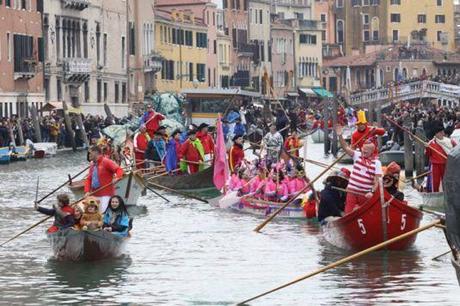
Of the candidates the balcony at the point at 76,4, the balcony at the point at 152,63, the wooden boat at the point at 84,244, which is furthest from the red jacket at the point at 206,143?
the balcony at the point at 152,63

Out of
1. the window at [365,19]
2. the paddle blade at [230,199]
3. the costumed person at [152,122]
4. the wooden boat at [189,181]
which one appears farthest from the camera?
the window at [365,19]

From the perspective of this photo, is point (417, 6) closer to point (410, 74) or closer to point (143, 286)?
point (410, 74)

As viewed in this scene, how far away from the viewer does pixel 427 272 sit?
22531 mm

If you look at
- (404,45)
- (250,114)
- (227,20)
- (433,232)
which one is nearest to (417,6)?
(404,45)

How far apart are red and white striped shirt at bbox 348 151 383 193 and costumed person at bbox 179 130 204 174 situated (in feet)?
46.6

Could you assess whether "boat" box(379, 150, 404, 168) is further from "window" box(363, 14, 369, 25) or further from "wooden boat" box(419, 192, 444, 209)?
"window" box(363, 14, 369, 25)

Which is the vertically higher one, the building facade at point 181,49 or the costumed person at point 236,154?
the building facade at point 181,49

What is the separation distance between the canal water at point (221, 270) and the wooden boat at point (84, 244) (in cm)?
12

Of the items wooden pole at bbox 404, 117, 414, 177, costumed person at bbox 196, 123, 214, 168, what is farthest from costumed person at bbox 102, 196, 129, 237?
wooden pole at bbox 404, 117, 414, 177

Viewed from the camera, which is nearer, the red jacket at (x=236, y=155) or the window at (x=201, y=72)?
the red jacket at (x=236, y=155)

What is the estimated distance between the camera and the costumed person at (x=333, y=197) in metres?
24.8

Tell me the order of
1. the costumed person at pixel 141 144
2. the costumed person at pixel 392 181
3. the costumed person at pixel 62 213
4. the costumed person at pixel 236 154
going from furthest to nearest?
1. the costumed person at pixel 141 144
2. the costumed person at pixel 236 154
3. the costumed person at pixel 392 181
4. the costumed person at pixel 62 213

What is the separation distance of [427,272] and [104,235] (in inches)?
158

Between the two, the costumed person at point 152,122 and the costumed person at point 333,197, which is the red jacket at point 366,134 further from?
the costumed person at point 152,122
